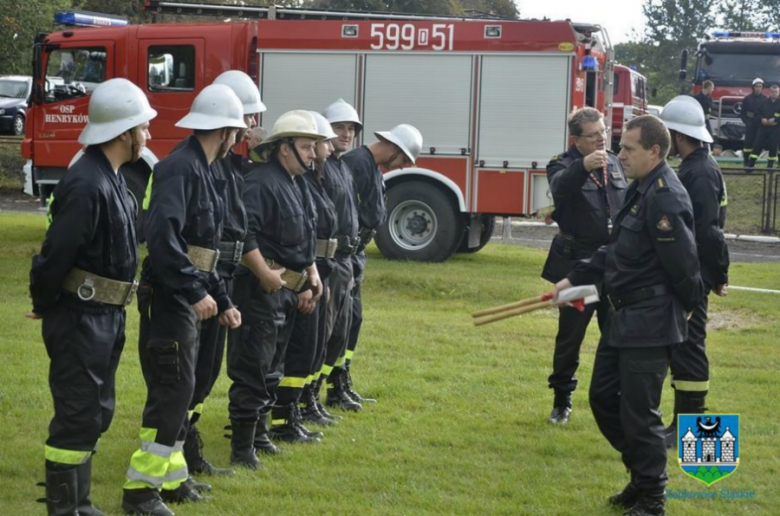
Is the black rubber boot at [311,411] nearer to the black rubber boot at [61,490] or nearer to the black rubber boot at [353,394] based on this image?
the black rubber boot at [353,394]

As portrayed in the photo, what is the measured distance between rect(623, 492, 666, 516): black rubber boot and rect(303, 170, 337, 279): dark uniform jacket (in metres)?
2.71

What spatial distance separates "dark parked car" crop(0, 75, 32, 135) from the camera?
33.7m

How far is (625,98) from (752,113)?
28.4 feet

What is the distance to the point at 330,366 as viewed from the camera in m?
8.55

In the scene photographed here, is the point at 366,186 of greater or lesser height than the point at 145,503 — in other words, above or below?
above

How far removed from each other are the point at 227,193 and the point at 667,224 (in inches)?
90.1

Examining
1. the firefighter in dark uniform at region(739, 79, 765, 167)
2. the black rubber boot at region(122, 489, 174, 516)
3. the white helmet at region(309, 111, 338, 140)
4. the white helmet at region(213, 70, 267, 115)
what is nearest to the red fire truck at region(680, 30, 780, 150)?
the firefighter in dark uniform at region(739, 79, 765, 167)

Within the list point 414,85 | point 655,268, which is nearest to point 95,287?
point 655,268

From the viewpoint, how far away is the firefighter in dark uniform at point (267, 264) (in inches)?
271

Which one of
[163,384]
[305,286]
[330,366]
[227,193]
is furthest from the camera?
[330,366]

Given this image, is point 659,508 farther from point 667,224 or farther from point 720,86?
point 720,86

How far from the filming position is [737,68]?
3041 centimetres

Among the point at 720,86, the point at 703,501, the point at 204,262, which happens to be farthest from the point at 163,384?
the point at 720,86

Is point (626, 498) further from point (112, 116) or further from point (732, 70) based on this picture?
point (732, 70)
